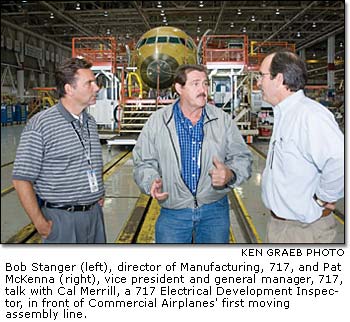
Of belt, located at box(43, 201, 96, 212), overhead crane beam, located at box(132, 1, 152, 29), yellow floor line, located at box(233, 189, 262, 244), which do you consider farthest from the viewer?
overhead crane beam, located at box(132, 1, 152, 29)

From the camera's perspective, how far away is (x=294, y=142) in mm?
2314

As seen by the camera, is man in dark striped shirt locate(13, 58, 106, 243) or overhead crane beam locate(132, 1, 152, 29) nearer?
man in dark striped shirt locate(13, 58, 106, 243)

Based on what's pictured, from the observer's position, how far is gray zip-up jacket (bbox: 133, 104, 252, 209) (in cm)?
289

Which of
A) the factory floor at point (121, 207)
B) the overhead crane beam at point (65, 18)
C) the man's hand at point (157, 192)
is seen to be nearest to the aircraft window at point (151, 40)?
the factory floor at point (121, 207)

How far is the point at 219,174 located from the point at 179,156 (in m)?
0.35

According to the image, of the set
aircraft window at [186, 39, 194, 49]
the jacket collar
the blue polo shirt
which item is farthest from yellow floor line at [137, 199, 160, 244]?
aircraft window at [186, 39, 194, 49]

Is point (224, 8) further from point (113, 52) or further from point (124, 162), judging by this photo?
point (124, 162)

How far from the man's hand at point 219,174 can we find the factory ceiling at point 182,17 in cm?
1975

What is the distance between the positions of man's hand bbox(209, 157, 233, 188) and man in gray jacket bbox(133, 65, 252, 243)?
0.48ft

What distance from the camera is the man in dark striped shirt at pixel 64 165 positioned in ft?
8.42

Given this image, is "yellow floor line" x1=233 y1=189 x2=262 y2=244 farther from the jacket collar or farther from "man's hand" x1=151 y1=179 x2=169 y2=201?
"man's hand" x1=151 y1=179 x2=169 y2=201

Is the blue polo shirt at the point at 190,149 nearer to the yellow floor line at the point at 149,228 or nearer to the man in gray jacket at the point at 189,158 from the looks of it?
the man in gray jacket at the point at 189,158

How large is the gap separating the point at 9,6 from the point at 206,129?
28.0 meters

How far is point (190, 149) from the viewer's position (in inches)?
114
